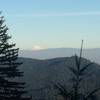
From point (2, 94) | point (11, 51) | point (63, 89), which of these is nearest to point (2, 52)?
point (11, 51)

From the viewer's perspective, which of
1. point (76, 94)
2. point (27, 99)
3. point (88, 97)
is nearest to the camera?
point (88, 97)

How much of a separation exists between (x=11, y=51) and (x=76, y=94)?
649 inches

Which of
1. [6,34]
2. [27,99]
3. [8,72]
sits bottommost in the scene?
[27,99]

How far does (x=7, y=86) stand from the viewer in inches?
1268

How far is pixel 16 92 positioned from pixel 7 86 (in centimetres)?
91

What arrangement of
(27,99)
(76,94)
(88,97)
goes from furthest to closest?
(27,99) < (76,94) < (88,97)

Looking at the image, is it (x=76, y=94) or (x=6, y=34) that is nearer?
(x=76, y=94)

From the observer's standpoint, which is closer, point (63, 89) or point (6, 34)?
point (63, 89)

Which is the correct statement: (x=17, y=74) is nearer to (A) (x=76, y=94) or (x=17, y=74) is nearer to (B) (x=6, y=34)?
(B) (x=6, y=34)

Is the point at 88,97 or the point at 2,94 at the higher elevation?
the point at 88,97

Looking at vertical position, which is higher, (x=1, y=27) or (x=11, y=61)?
(x=1, y=27)

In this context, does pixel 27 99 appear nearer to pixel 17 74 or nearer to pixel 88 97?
pixel 17 74

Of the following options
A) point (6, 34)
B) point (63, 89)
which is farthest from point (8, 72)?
point (63, 89)

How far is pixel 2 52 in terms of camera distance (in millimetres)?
32250
